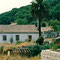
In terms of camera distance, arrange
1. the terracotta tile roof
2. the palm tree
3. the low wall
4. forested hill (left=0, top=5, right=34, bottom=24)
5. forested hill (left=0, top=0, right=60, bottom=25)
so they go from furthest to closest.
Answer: forested hill (left=0, top=5, right=34, bottom=24), forested hill (left=0, top=0, right=60, bottom=25), the terracotta tile roof, the palm tree, the low wall

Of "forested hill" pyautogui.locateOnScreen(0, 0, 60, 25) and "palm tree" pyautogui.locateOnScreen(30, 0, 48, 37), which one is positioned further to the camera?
"forested hill" pyautogui.locateOnScreen(0, 0, 60, 25)

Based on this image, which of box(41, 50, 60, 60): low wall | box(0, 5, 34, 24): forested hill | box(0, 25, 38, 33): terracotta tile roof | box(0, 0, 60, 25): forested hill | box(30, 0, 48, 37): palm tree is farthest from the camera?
box(0, 5, 34, 24): forested hill

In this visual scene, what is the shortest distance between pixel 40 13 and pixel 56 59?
23744 mm

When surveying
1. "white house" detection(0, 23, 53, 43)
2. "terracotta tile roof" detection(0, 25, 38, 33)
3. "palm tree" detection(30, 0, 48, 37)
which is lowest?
"white house" detection(0, 23, 53, 43)

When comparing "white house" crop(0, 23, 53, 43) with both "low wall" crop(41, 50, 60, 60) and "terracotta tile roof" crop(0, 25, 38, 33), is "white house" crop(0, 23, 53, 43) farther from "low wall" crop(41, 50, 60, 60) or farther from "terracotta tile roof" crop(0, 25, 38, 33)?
"low wall" crop(41, 50, 60, 60)

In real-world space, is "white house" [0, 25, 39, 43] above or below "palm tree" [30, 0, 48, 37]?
below

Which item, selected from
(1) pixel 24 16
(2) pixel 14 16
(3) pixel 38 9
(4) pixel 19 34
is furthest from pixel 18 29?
(2) pixel 14 16

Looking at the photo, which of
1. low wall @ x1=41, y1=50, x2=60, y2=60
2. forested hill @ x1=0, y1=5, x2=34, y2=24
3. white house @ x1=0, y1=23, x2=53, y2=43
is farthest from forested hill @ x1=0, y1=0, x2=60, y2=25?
low wall @ x1=41, y1=50, x2=60, y2=60

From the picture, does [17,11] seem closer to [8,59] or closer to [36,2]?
[36,2]

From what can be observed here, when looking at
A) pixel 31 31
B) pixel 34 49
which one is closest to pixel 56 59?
pixel 34 49

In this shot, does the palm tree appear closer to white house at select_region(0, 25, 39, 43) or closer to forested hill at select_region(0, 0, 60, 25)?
white house at select_region(0, 25, 39, 43)

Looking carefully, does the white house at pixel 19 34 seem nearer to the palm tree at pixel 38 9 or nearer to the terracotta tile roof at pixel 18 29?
the terracotta tile roof at pixel 18 29

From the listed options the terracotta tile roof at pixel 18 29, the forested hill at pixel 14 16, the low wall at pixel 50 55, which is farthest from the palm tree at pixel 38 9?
the forested hill at pixel 14 16

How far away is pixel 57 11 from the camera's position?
92375 mm
